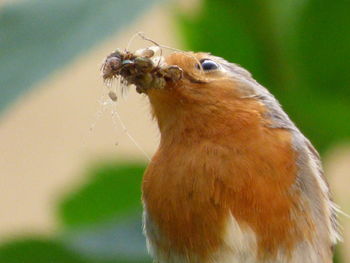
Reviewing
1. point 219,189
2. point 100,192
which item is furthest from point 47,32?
point 100,192

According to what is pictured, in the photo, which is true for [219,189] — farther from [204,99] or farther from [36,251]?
[36,251]

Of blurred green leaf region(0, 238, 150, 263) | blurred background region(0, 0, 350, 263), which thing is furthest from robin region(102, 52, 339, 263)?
blurred green leaf region(0, 238, 150, 263)

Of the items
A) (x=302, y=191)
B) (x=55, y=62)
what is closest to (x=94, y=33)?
(x=55, y=62)

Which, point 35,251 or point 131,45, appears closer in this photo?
point 35,251

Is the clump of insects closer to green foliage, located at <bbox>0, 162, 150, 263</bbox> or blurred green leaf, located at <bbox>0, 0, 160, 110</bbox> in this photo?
blurred green leaf, located at <bbox>0, 0, 160, 110</bbox>

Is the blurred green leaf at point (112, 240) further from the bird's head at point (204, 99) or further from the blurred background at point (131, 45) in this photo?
the bird's head at point (204, 99)

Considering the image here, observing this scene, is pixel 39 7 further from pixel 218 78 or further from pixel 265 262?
pixel 265 262

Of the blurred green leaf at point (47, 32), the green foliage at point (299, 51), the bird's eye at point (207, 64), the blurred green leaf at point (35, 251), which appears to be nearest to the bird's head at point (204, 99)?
the bird's eye at point (207, 64)
